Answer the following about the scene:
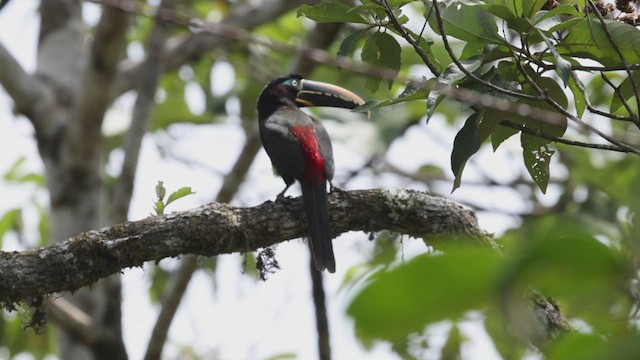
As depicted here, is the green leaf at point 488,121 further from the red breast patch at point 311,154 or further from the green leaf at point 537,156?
the red breast patch at point 311,154

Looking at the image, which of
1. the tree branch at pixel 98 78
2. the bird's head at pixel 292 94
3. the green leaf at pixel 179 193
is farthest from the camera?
the tree branch at pixel 98 78

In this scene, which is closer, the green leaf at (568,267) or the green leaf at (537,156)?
the green leaf at (568,267)

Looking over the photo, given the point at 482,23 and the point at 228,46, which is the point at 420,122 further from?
A: the point at 482,23

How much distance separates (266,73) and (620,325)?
6.32m

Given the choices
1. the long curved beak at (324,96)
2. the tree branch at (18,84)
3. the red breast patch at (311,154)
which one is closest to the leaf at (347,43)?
the red breast patch at (311,154)

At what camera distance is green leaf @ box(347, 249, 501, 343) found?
0.57 meters

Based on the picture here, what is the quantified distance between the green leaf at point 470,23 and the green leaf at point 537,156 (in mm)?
423

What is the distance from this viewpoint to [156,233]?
8.98 feet

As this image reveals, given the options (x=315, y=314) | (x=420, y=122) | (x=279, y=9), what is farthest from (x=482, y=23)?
(x=279, y=9)

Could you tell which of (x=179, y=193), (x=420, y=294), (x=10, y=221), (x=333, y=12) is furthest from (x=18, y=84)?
(x=420, y=294)

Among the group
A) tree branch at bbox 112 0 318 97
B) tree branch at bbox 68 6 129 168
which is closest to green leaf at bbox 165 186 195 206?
tree branch at bbox 68 6 129 168

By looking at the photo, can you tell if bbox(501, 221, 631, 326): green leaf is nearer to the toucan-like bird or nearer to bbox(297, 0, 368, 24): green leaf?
bbox(297, 0, 368, 24): green leaf

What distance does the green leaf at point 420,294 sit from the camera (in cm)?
57

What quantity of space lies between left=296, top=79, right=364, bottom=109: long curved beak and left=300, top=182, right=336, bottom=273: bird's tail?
1.07 meters
